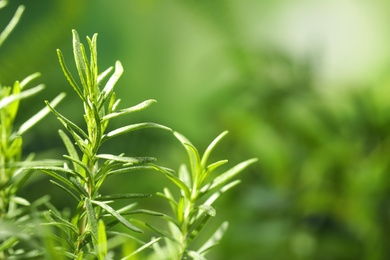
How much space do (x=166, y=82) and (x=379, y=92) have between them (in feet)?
1.79

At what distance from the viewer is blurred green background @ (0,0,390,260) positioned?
2.28 feet

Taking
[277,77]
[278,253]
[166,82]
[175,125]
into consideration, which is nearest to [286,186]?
[278,253]

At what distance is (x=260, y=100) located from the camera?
2.88 feet

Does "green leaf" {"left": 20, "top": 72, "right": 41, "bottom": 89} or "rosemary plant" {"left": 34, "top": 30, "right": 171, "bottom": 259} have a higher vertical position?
"green leaf" {"left": 20, "top": 72, "right": 41, "bottom": 89}

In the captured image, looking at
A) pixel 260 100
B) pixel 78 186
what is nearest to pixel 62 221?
pixel 78 186

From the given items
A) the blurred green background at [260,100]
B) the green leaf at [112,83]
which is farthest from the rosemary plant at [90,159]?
the blurred green background at [260,100]

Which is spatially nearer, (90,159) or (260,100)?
(90,159)

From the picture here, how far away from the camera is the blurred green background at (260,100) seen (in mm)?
695

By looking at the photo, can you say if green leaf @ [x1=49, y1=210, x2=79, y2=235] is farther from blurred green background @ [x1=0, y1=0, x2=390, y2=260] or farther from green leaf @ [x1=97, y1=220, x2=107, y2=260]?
blurred green background @ [x1=0, y1=0, x2=390, y2=260]

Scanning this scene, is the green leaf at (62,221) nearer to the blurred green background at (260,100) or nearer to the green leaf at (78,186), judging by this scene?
the green leaf at (78,186)

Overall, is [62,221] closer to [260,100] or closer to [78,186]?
[78,186]

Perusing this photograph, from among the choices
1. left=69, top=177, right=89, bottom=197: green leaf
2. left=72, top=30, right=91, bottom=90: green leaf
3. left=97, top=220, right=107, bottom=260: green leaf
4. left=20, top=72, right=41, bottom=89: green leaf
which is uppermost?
left=72, top=30, right=91, bottom=90: green leaf

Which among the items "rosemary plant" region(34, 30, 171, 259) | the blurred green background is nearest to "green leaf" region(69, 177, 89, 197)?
"rosemary plant" region(34, 30, 171, 259)

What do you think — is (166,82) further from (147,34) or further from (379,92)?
(379,92)
